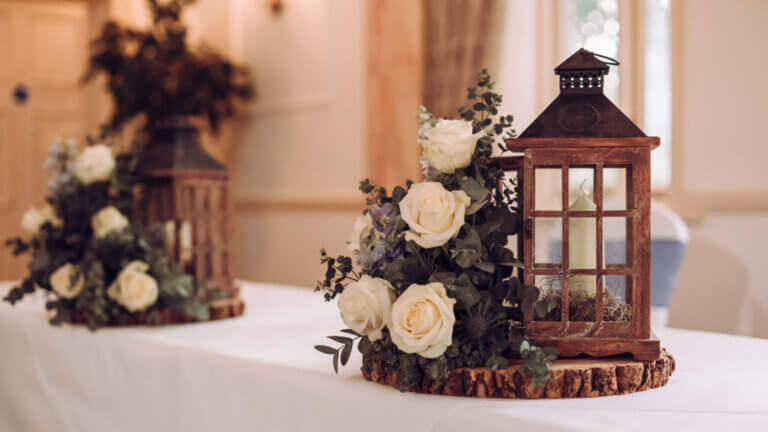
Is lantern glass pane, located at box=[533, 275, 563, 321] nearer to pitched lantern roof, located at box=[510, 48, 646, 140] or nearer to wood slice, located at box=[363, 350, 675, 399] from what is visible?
wood slice, located at box=[363, 350, 675, 399]

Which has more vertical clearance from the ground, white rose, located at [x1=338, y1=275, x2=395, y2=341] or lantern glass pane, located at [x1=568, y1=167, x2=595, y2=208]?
lantern glass pane, located at [x1=568, y1=167, x2=595, y2=208]

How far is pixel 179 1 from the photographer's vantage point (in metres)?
5.16

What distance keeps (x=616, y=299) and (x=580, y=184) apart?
17cm

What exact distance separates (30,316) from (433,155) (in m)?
1.21

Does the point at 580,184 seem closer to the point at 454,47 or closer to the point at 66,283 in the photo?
the point at 66,283

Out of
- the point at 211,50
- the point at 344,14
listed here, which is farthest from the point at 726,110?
the point at 211,50

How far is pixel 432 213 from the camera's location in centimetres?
94

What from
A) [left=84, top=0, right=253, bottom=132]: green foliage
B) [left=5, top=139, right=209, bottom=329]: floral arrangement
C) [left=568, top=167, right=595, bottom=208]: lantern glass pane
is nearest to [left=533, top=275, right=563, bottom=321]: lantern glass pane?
[left=568, top=167, right=595, bottom=208]: lantern glass pane

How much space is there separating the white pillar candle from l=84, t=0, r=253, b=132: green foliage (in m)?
4.43

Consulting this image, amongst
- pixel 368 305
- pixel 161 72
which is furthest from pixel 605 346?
pixel 161 72

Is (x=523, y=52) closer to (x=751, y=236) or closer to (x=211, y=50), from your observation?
(x=751, y=236)

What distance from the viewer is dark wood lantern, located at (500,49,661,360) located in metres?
0.97

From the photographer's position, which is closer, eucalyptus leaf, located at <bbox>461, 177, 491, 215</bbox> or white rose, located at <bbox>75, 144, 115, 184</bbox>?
eucalyptus leaf, located at <bbox>461, 177, 491, 215</bbox>

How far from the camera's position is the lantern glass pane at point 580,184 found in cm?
100
